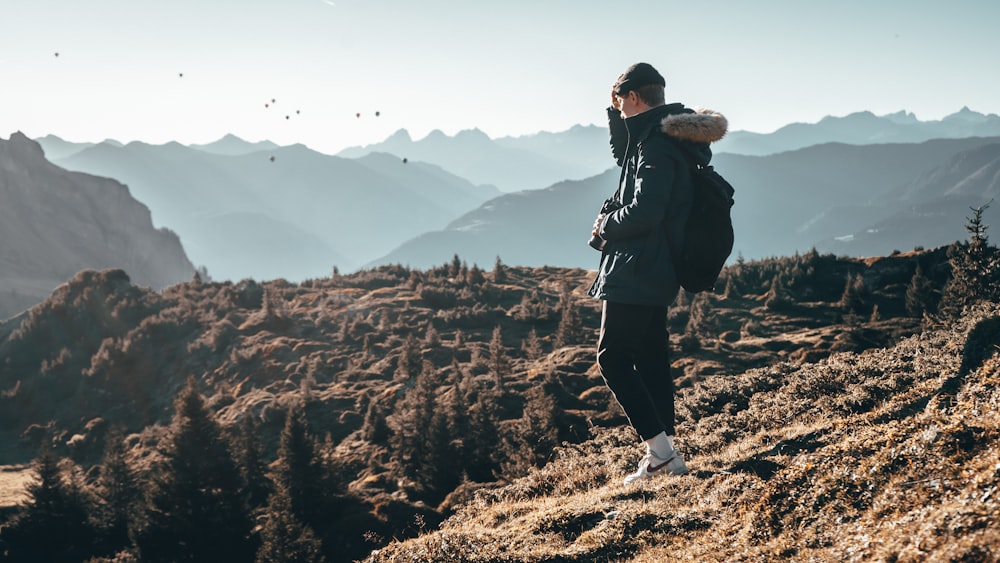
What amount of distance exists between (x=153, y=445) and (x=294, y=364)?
11216 mm

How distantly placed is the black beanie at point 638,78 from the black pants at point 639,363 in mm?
1949

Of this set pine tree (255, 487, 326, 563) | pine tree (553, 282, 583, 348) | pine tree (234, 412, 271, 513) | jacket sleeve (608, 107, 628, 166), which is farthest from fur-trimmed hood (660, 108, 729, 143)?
pine tree (553, 282, 583, 348)

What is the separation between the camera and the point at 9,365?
181 feet

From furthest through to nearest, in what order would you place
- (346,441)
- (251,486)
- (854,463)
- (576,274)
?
(576,274) → (346,441) → (251,486) → (854,463)

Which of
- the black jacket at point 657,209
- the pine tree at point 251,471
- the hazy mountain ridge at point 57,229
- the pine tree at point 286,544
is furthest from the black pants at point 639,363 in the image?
the hazy mountain ridge at point 57,229

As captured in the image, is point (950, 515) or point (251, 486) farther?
point (251, 486)

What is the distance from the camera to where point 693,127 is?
469cm

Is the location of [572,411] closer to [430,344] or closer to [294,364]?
[430,344]

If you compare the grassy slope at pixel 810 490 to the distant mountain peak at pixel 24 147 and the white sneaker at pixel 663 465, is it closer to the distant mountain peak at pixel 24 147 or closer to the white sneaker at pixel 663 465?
the white sneaker at pixel 663 465

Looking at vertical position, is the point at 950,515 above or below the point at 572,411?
above

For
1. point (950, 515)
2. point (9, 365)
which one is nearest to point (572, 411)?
point (950, 515)

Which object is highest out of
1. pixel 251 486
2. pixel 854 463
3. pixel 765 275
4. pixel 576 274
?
pixel 576 274

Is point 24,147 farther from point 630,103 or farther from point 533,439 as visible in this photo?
point 630,103

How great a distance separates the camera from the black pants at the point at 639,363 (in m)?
4.99
